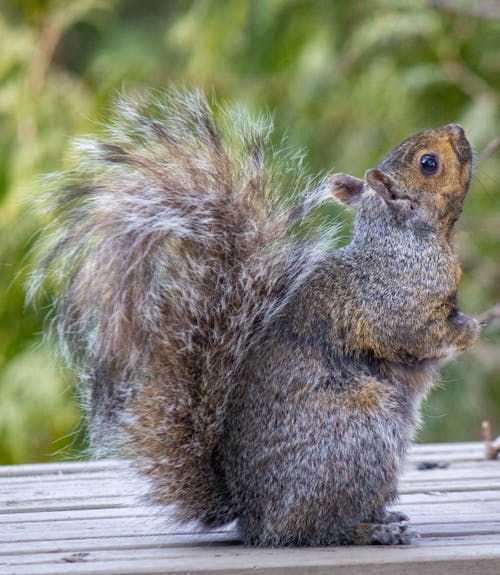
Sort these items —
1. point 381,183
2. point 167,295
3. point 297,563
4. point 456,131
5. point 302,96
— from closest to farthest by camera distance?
point 297,563 < point 167,295 < point 381,183 < point 456,131 < point 302,96

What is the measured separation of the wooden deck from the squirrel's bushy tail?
108mm

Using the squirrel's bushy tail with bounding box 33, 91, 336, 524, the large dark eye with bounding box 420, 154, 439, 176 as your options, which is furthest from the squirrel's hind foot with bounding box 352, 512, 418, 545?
the large dark eye with bounding box 420, 154, 439, 176

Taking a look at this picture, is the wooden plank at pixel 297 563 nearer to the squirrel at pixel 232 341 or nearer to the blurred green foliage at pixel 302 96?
the squirrel at pixel 232 341

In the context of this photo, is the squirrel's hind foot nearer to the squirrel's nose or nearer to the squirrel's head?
the squirrel's head

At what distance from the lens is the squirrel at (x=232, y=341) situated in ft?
6.37

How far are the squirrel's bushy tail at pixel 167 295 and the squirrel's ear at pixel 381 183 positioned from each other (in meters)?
0.29

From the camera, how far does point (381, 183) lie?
2314 mm

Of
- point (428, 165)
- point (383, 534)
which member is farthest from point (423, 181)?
point (383, 534)

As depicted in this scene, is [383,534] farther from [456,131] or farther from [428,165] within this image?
[456,131]

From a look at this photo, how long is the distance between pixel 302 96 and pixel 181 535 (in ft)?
9.25

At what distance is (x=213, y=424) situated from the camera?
198 cm

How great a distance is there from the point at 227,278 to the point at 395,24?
9.10ft

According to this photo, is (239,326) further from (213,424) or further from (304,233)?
(304,233)

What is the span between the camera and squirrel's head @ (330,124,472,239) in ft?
7.59
